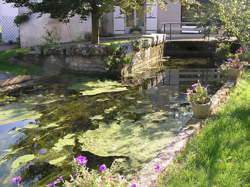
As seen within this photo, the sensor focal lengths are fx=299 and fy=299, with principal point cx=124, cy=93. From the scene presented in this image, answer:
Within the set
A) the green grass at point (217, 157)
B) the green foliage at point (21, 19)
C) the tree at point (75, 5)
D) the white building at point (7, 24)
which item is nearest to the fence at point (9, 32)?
the white building at point (7, 24)

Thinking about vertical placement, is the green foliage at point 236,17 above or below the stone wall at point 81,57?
above

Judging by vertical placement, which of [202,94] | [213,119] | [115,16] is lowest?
[213,119]

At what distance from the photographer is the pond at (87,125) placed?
13.4 ft

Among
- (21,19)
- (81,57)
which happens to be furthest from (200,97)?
(21,19)

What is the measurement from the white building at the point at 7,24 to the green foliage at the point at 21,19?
2931 millimetres

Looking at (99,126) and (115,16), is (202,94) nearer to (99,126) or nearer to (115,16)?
(99,126)

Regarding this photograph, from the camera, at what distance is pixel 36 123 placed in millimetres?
5637

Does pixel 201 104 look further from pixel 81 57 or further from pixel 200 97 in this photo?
pixel 81 57

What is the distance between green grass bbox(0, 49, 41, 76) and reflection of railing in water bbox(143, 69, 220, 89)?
12.8 ft

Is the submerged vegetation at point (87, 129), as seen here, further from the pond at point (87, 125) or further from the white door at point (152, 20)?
the white door at point (152, 20)

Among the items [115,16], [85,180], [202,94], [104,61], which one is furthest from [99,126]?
[115,16]

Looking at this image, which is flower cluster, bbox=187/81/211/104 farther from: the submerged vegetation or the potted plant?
the submerged vegetation

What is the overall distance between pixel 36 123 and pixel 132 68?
560 centimetres

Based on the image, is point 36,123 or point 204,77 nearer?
point 36,123
